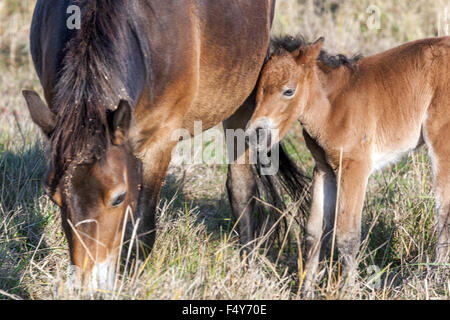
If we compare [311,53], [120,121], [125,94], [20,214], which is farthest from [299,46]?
[20,214]

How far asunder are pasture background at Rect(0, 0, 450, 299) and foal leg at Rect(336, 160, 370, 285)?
9 cm

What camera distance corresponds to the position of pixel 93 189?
8.48 ft

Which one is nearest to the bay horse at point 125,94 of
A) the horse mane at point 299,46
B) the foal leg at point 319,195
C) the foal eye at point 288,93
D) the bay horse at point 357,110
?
the horse mane at point 299,46

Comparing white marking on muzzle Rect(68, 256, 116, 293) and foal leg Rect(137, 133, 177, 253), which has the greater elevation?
foal leg Rect(137, 133, 177, 253)

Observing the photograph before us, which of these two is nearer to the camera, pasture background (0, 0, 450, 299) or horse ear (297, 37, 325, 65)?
pasture background (0, 0, 450, 299)

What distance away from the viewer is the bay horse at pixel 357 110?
367 cm

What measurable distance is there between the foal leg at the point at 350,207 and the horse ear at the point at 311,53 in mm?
643

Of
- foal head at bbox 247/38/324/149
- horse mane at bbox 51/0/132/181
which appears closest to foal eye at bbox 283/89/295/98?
foal head at bbox 247/38/324/149

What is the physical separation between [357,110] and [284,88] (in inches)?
19.2

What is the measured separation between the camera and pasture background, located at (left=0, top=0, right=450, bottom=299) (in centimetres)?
316

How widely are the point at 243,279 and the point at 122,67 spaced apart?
1.22 meters

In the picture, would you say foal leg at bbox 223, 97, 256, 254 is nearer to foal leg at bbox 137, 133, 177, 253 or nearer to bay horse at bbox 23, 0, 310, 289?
bay horse at bbox 23, 0, 310, 289

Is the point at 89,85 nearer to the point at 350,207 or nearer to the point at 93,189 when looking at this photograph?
the point at 93,189

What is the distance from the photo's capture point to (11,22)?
30.2 feet
